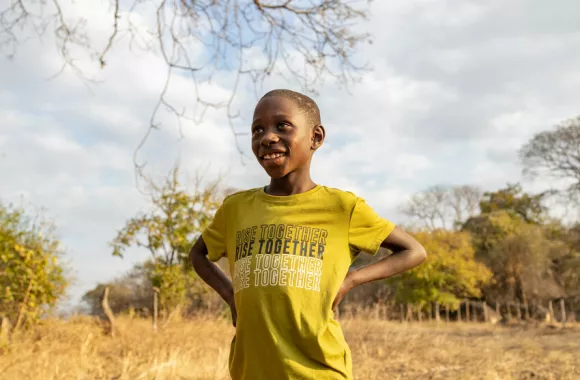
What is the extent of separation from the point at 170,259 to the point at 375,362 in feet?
22.9

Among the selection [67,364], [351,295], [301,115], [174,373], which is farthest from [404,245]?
[351,295]

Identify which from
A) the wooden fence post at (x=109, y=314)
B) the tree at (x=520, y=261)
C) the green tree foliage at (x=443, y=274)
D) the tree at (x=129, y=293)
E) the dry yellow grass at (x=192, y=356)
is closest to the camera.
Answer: the dry yellow grass at (x=192, y=356)

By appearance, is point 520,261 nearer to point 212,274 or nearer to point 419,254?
point 419,254

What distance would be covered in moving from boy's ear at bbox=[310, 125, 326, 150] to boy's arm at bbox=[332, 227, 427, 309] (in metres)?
0.44

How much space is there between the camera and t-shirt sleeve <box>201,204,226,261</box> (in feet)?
7.86

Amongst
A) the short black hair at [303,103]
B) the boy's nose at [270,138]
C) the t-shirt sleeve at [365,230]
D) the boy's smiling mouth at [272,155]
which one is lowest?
the t-shirt sleeve at [365,230]

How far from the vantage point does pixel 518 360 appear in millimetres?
8219

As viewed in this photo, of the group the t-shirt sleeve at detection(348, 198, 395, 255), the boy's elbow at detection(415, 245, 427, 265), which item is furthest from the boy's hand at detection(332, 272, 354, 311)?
the boy's elbow at detection(415, 245, 427, 265)

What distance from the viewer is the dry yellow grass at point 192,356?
4.93 m

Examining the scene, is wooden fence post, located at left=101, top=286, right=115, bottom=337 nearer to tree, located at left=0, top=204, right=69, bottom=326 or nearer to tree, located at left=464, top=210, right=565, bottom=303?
tree, located at left=0, top=204, right=69, bottom=326

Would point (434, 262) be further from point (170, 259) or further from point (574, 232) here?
point (170, 259)

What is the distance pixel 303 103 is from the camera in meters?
2.21

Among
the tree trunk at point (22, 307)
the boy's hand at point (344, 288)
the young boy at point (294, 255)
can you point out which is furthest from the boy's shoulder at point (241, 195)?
the tree trunk at point (22, 307)

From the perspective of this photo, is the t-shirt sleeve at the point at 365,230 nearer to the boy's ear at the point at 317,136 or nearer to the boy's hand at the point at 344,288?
the boy's hand at the point at 344,288
